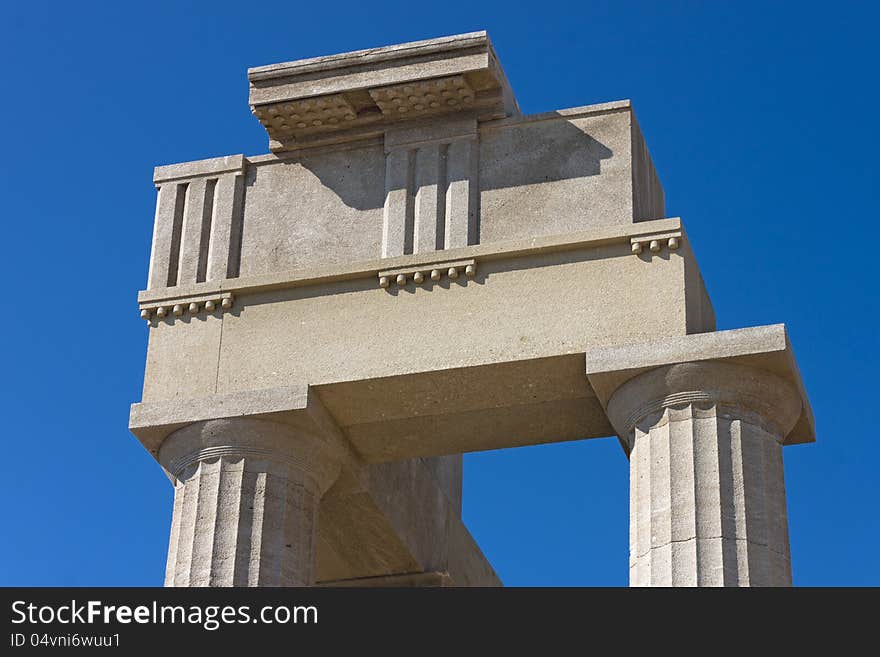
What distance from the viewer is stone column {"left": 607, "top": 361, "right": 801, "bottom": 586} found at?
22000 millimetres

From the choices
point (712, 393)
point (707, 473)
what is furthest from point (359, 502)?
point (707, 473)

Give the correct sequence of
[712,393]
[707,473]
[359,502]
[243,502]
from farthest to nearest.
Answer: [359,502]
[243,502]
[712,393]
[707,473]

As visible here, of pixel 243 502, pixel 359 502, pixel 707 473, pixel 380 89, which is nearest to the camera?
pixel 707 473

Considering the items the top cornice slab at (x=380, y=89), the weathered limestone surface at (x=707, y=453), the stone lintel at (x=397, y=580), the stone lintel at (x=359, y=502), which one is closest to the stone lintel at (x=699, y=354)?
the weathered limestone surface at (x=707, y=453)

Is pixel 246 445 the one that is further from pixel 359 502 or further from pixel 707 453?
pixel 707 453

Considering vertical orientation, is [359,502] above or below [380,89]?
below

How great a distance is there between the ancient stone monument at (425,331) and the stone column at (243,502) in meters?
0.03

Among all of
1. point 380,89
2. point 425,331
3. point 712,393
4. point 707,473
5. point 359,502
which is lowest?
point 707,473

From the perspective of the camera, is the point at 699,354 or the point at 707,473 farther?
the point at 699,354

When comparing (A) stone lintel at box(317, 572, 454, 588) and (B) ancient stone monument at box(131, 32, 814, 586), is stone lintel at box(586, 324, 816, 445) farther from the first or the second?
(A) stone lintel at box(317, 572, 454, 588)

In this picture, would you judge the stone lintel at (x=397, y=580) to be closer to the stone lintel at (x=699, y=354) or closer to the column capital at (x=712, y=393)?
the stone lintel at (x=699, y=354)

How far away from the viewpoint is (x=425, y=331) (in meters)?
24.4

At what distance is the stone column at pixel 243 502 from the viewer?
933 inches

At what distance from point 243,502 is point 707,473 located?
5.24 metres
